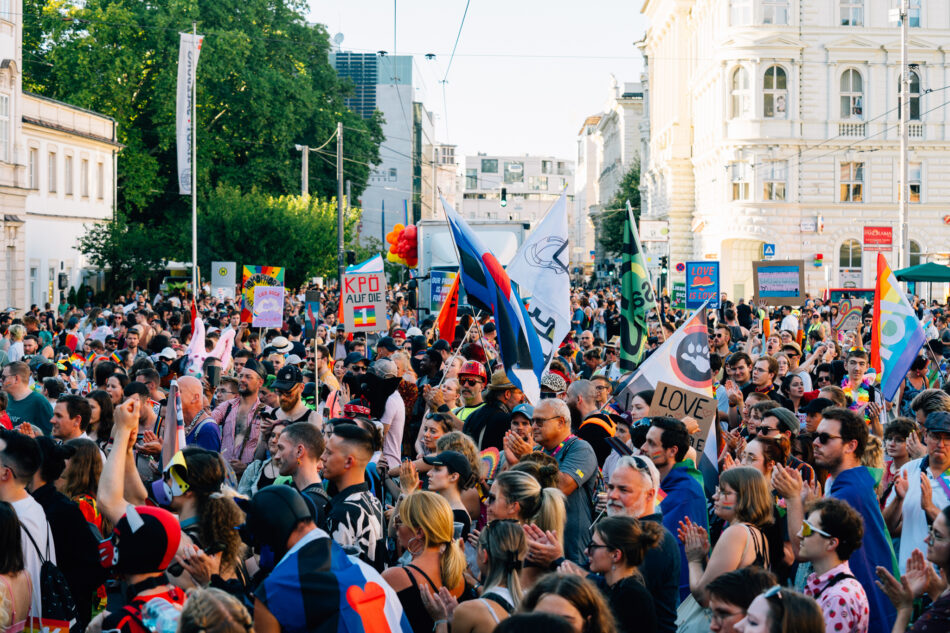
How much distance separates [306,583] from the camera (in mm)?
4383

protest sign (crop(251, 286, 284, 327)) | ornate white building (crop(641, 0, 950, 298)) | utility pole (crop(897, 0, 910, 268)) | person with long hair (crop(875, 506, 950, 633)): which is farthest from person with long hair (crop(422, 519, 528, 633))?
ornate white building (crop(641, 0, 950, 298))

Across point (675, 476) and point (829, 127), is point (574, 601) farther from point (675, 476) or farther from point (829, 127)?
point (829, 127)

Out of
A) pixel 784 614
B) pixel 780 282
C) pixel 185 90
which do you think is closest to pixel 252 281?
pixel 780 282

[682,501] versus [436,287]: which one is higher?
[436,287]

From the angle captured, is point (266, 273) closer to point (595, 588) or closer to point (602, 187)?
point (595, 588)

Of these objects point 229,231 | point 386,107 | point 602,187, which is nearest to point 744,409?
point 229,231

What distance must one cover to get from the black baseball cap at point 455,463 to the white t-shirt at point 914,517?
7.80ft

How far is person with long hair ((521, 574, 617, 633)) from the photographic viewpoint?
3.93 metres

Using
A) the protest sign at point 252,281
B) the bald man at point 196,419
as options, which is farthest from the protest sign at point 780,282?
the bald man at point 196,419

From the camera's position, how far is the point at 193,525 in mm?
5066

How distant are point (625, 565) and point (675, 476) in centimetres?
162

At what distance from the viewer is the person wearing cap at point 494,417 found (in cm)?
856

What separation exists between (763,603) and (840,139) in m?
45.7

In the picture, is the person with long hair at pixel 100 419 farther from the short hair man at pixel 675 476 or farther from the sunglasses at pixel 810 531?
the sunglasses at pixel 810 531
